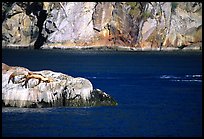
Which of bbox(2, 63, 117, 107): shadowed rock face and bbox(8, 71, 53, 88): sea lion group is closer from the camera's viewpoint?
bbox(2, 63, 117, 107): shadowed rock face

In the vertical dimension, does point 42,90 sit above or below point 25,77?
below

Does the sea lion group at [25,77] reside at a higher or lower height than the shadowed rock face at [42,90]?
higher

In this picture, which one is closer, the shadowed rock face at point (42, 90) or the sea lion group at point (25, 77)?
the shadowed rock face at point (42, 90)

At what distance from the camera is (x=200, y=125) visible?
48.9 metres

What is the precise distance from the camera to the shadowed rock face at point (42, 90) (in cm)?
5416

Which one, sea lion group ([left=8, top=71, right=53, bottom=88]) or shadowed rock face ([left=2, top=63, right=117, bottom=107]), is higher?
sea lion group ([left=8, top=71, right=53, bottom=88])

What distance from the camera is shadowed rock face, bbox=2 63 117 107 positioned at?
5416cm

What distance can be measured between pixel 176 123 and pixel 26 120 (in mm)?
12561

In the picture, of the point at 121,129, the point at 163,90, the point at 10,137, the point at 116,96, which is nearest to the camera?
the point at 10,137

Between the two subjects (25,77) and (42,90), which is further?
(25,77)

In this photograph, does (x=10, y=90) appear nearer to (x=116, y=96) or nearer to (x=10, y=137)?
→ (x=10, y=137)

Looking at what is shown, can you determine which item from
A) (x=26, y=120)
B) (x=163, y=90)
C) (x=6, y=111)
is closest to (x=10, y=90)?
(x=6, y=111)

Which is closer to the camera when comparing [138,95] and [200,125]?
[200,125]

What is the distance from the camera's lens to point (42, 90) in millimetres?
54062
